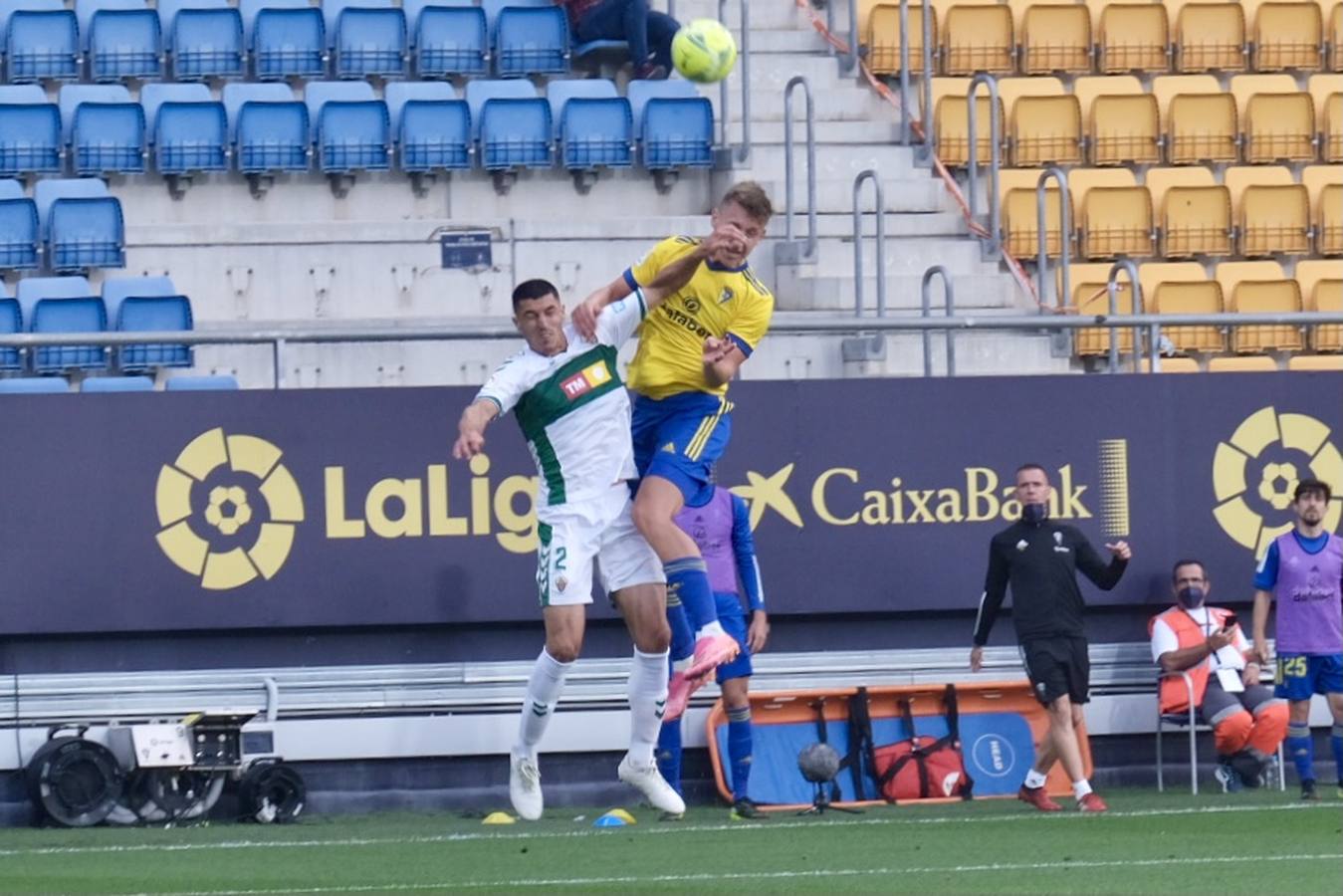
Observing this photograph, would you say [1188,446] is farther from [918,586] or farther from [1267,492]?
[918,586]

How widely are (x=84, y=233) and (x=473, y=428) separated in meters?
7.04

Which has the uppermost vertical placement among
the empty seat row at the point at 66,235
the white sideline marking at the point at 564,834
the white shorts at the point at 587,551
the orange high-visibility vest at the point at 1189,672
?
the empty seat row at the point at 66,235

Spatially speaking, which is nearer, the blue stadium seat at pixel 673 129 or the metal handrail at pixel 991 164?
the metal handrail at pixel 991 164

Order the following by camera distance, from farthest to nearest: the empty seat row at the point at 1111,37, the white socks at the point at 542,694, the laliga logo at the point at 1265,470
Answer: the empty seat row at the point at 1111,37, the laliga logo at the point at 1265,470, the white socks at the point at 542,694

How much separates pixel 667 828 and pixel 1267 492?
16.5ft

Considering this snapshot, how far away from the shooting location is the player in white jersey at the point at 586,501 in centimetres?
1113

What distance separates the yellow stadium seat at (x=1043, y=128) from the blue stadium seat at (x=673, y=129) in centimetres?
264

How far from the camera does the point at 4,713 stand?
13102 millimetres

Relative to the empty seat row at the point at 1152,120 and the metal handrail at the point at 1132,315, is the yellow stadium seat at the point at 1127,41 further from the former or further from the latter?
the metal handrail at the point at 1132,315

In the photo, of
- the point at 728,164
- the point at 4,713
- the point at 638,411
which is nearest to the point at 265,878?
the point at 638,411

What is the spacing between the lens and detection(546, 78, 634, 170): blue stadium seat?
17500 mm

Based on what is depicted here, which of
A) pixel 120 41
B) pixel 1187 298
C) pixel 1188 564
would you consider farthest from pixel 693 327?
pixel 120 41

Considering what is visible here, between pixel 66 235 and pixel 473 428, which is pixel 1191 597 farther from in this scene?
pixel 66 235

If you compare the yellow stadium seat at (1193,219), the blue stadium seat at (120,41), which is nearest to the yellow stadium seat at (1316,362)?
the yellow stadium seat at (1193,219)
